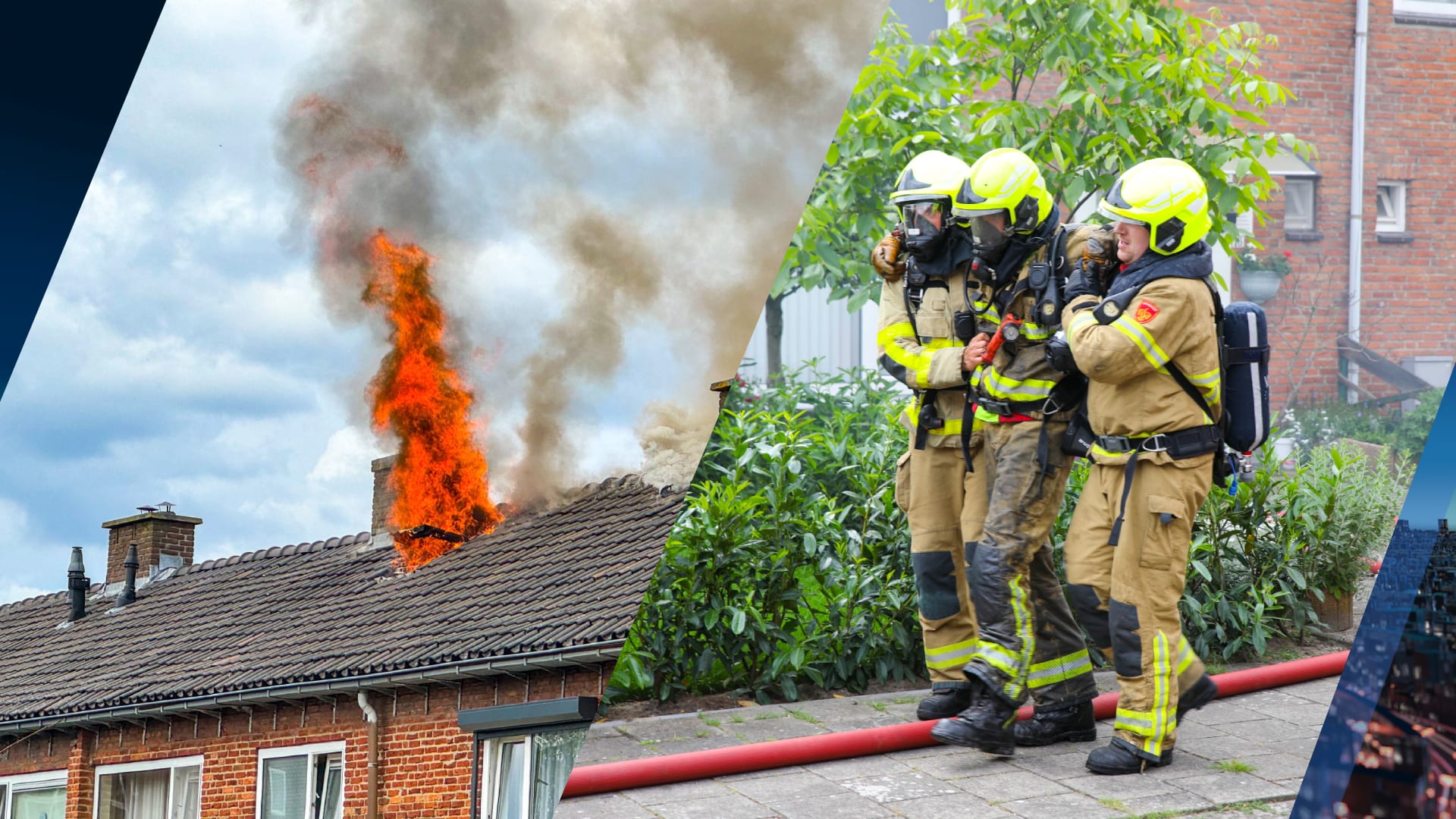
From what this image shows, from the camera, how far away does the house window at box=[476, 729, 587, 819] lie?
4250mm

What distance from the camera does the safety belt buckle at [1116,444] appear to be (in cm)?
352

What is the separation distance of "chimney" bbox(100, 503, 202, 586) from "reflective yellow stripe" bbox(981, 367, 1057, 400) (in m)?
5.17

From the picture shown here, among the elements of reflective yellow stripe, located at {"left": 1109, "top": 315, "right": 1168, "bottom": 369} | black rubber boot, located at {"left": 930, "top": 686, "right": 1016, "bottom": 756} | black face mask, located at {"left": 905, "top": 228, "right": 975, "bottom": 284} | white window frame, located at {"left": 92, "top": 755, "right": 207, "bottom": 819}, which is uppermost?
black face mask, located at {"left": 905, "top": 228, "right": 975, "bottom": 284}

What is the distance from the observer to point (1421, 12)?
8.33 meters

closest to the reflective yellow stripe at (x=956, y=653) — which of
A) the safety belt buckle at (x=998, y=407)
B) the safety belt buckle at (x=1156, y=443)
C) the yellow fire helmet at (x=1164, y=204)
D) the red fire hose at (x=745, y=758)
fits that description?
the red fire hose at (x=745, y=758)

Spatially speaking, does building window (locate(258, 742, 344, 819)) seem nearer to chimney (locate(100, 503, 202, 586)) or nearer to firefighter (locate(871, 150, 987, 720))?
chimney (locate(100, 503, 202, 586))

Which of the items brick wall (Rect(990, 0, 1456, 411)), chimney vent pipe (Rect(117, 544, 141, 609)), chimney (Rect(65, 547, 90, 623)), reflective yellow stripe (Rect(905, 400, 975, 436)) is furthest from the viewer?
brick wall (Rect(990, 0, 1456, 411))

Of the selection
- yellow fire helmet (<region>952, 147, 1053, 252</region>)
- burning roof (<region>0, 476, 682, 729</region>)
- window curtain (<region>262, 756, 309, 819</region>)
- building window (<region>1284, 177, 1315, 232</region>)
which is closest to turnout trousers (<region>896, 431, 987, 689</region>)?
yellow fire helmet (<region>952, 147, 1053, 252</region>)

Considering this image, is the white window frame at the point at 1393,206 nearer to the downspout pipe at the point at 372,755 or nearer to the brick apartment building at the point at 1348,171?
the brick apartment building at the point at 1348,171

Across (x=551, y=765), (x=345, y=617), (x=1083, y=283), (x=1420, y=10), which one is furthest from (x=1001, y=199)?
(x=1420, y=10)

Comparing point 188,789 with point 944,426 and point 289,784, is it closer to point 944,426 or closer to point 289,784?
point 289,784

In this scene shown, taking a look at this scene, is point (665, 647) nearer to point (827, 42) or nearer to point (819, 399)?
point (819, 399)

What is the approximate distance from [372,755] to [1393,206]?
26.9 ft

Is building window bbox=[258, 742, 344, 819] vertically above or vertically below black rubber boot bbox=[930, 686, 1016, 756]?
below
